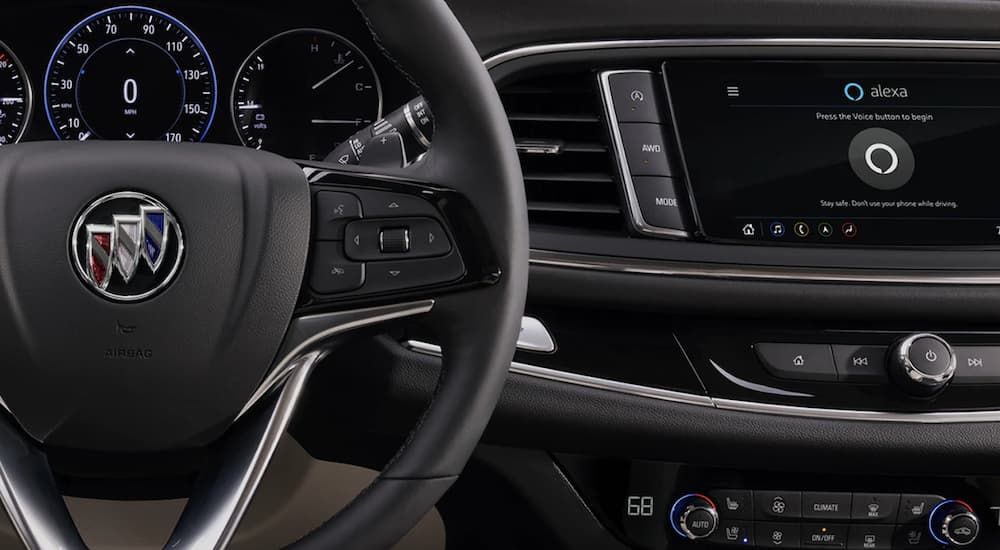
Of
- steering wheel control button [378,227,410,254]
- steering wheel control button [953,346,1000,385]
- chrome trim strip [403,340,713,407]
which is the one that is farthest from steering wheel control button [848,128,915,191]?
steering wheel control button [378,227,410,254]

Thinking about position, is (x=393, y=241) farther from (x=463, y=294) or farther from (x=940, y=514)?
(x=940, y=514)

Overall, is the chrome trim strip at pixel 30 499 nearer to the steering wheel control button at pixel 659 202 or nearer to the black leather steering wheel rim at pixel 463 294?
the black leather steering wheel rim at pixel 463 294

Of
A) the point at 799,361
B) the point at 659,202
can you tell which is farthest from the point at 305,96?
the point at 799,361

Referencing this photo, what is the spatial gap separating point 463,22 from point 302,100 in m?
0.25

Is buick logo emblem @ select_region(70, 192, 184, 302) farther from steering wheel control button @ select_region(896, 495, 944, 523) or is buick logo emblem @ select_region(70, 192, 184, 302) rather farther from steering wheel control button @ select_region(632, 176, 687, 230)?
steering wheel control button @ select_region(896, 495, 944, 523)

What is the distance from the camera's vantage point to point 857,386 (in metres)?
1.44

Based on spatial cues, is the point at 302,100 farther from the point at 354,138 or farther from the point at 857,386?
the point at 857,386

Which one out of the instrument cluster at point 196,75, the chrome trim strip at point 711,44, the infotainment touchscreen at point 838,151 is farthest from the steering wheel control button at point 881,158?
the instrument cluster at point 196,75

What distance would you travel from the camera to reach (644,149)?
1468 millimetres

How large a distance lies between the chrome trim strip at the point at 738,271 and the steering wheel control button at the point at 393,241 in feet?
1.12

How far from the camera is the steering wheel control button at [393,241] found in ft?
3.62

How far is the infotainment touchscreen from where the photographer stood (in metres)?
1.48

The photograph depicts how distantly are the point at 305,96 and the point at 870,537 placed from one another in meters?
0.85

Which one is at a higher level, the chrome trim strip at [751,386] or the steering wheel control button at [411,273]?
the steering wheel control button at [411,273]
